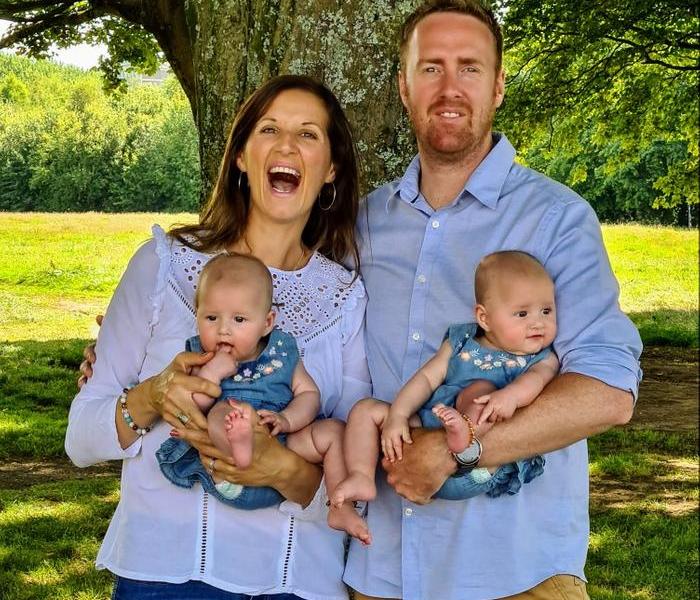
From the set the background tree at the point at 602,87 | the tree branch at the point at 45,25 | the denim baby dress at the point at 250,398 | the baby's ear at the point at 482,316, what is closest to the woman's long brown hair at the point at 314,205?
the denim baby dress at the point at 250,398

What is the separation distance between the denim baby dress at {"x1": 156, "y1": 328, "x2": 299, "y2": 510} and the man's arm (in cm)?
35

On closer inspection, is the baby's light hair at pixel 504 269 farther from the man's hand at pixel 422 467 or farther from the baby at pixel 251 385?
the baby at pixel 251 385

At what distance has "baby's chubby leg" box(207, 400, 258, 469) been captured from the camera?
78.9 inches

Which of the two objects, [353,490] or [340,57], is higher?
[340,57]

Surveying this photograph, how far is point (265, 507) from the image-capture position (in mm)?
2166

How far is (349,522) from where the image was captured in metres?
2.16

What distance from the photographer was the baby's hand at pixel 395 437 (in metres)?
2.20

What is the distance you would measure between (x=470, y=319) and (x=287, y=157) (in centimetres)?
62

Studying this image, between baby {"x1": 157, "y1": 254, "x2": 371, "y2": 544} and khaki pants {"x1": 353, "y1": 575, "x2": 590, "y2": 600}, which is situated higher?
baby {"x1": 157, "y1": 254, "x2": 371, "y2": 544}

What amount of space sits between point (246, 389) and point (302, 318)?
1.02 ft

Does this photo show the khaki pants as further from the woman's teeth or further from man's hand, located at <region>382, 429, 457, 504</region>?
the woman's teeth

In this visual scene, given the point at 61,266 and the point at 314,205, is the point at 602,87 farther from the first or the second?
the point at 314,205

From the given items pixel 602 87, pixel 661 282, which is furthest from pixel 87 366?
pixel 661 282

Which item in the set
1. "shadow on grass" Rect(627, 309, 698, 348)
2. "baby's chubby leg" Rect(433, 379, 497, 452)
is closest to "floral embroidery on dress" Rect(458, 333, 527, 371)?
"baby's chubby leg" Rect(433, 379, 497, 452)
